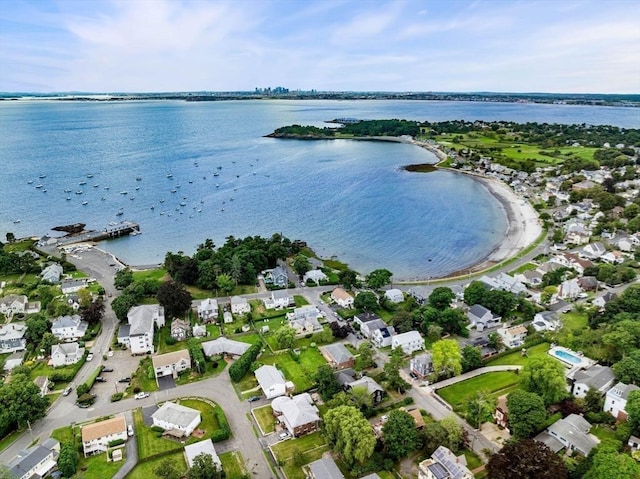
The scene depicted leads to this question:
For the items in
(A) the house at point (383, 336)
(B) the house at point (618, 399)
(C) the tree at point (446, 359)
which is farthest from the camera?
(A) the house at point (383, 336)

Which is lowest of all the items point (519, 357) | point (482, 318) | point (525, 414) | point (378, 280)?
point (519, 357)

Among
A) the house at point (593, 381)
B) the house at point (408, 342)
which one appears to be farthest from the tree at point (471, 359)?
the house at point (593, 381)

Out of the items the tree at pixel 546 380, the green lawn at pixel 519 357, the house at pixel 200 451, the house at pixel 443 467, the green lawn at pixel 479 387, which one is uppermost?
the tree at pixel 546 380

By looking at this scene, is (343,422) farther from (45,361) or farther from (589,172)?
(589,172)

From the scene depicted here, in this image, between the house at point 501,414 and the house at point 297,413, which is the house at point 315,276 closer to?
the house at point 297,413

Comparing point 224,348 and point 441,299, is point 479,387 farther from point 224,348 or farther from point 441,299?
point 224,348

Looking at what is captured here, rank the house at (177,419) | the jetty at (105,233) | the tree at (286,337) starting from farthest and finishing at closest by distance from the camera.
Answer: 1. the jetty at (105,233)
2. the tree at (286,337)
3. the house at (177,419)

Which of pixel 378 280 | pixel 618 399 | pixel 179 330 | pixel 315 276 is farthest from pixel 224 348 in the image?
pixel 618 399
